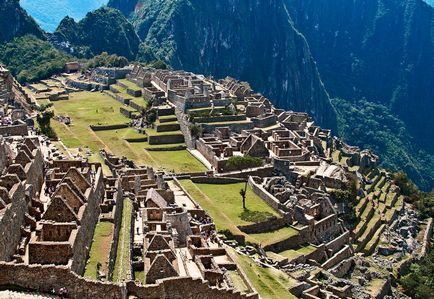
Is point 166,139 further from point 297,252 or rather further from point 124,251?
point 124,251

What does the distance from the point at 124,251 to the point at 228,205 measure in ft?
61.1

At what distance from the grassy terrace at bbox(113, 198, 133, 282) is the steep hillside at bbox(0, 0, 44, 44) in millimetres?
93469

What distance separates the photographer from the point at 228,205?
44.2m

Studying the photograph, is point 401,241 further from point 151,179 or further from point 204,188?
point 151,179

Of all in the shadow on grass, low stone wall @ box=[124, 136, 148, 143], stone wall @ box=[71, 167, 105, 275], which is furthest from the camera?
low stone wall @ box=[124, 136, 148, 143]

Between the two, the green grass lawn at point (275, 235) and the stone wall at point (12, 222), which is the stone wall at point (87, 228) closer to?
the stone wall at point (12, 222)

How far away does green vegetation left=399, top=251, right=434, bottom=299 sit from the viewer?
Answer: 4403 cm

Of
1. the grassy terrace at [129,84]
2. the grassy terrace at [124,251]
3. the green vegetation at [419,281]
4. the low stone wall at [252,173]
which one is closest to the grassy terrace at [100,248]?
the grassy terrace at [124,251]

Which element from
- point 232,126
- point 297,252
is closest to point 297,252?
point 297,252

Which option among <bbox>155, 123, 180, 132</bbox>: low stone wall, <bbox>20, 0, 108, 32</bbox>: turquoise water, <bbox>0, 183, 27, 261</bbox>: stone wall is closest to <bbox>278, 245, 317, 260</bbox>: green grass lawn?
<bbox>0, 183, 27, 261</bbox>: stone wall

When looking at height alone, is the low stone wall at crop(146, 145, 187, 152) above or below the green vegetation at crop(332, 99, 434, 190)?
above

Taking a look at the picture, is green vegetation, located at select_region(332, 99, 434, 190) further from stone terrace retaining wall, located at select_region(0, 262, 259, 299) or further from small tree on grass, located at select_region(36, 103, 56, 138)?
stone terrace retaining wall, located at select_region(0, 262, 259, 299)

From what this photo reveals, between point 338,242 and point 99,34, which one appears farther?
point 99,34

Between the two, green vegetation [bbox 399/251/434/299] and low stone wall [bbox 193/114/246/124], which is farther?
low stone wall [bbox 193/114/246/124]
